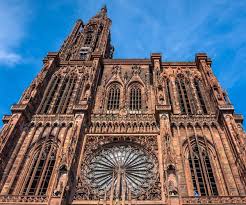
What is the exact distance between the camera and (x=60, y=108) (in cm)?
2658

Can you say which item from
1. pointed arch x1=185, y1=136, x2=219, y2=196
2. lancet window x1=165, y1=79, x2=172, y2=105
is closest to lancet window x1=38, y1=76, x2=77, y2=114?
lancet window x1=165, y1=79, x2=172, y2=105

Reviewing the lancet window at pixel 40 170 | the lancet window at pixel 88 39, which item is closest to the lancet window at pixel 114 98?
the lancet window at pixel 40 170

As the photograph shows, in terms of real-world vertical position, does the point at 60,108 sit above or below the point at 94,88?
below

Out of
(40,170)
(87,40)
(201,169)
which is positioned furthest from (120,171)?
(87,40)

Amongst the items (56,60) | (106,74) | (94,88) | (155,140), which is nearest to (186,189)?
(155,140)

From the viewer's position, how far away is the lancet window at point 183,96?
1021 inches

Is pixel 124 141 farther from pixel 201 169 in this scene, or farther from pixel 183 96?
pixel 183 96

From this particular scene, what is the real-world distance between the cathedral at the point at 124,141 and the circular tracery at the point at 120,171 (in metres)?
0.07

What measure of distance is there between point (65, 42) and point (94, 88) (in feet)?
48.7

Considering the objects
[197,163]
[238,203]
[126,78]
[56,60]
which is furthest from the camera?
[56,60]

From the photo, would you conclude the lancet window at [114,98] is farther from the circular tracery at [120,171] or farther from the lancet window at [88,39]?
the lancet window at [88,39]

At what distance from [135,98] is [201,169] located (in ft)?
31.7

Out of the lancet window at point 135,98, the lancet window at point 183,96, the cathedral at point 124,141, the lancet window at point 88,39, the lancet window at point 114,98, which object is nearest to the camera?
the cathedral at point 124,141

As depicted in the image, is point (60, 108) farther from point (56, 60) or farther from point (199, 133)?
point (199, 133)
